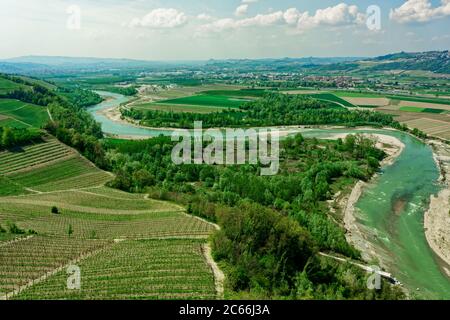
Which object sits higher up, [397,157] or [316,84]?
[316,84]

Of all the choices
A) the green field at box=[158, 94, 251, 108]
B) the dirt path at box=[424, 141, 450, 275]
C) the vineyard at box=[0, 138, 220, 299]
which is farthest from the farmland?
the dirt path at box=[424, 141, 450, 275]

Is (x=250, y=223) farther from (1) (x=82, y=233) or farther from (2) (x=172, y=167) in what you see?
(2) (x=172, y=167)

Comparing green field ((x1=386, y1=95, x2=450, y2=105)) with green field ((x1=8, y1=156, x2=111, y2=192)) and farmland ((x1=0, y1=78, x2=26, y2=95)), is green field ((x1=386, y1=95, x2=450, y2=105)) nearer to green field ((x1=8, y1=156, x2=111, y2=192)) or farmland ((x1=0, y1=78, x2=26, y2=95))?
green field ((x1=8, y1=156, x2=111, y2=192))

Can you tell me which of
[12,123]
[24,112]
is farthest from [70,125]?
[24,112]

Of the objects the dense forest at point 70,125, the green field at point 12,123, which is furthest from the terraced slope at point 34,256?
the green field at point 12,123
